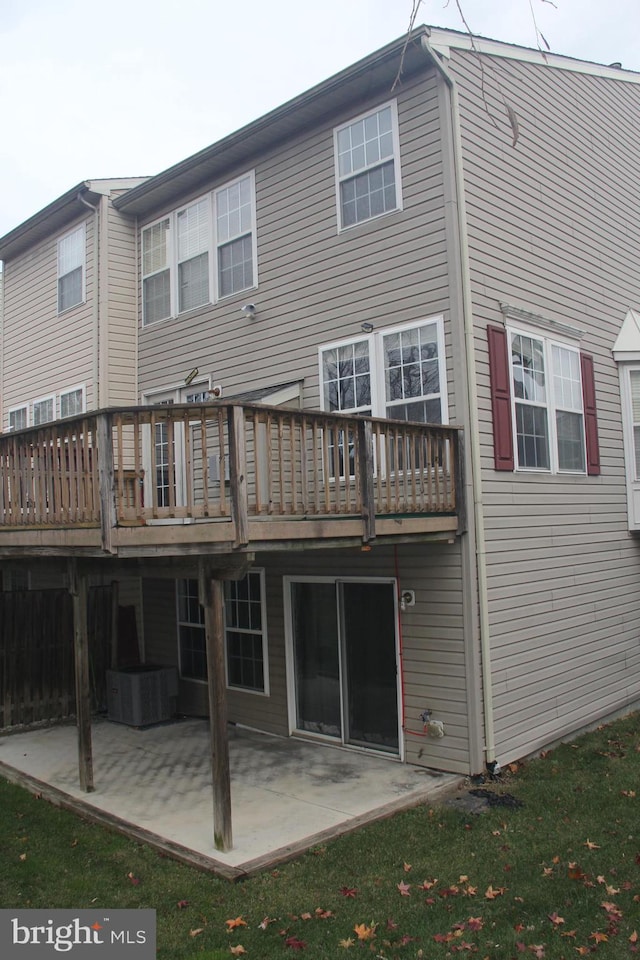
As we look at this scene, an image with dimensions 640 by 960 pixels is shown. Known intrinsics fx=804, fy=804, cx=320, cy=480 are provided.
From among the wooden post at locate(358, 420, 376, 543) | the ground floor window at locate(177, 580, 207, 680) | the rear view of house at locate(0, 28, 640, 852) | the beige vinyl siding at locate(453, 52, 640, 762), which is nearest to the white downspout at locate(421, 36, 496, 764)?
the rear view of house at locate(0, 28, 640, 852)

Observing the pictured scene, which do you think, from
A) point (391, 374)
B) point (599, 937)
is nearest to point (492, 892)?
point (599, 937)

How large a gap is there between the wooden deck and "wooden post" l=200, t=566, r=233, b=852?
41 centimetres

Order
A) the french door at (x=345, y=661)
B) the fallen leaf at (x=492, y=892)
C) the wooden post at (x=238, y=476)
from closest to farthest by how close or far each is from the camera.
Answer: the fallen leaf at (x=492, y=892)
the wooden post at (x=238, y=476)
the french door at (x=345, y=661)

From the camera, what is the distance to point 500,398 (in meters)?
8.39

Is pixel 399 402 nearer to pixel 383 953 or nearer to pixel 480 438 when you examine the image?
pixel 480 438

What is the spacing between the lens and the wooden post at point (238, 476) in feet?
19.7

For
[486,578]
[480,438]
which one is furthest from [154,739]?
[480,438]

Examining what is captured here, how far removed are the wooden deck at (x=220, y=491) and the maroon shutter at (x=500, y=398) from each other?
60cm

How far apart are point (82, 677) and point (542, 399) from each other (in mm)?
5796

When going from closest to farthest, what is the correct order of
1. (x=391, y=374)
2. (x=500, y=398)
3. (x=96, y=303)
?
Result: (x=500, y=398) < (x=391, y=374) < (x=96, y=303)

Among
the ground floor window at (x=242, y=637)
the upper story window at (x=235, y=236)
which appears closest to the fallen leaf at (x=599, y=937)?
the ground floor window at (x=242, y=637)

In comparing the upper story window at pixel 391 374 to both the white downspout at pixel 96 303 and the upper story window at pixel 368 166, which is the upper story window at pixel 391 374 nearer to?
the upper story window at pixel 368 166

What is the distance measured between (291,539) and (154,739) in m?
4.84

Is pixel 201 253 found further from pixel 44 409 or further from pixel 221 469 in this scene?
pixel 221 469
